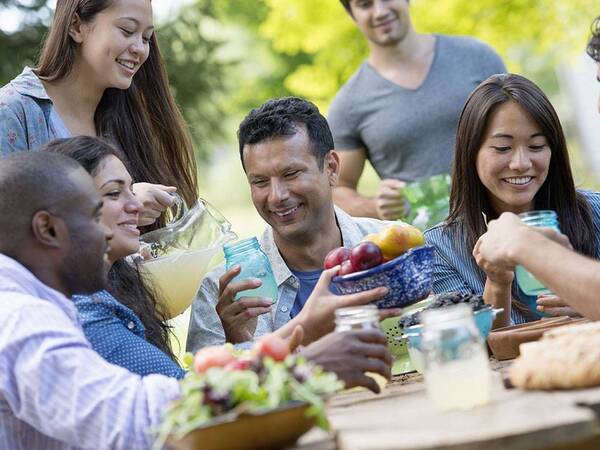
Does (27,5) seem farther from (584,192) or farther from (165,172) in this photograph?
(584,192)

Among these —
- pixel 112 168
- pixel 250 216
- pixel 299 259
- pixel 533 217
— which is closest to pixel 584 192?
pixel 299 259

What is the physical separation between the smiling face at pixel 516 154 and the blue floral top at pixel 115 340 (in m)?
1.65

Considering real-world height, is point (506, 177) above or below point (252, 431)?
above

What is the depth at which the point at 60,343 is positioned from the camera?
2.39 m

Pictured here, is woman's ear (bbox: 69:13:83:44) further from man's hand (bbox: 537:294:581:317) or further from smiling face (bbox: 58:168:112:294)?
man's hand (bbox: 537:294:581:317)

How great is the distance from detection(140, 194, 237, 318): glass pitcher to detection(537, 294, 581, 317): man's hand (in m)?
1.17

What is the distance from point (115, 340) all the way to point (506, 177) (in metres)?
1.78

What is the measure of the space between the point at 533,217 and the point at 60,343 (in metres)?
1.34

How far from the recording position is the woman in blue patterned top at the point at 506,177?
163 inches

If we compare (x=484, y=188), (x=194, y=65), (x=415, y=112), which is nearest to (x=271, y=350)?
(x=484, y=188)

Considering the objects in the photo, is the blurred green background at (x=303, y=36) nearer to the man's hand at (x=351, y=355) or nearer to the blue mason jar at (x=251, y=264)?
the blue mason jar at (x=251, y=264)

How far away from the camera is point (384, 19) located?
5.95 meters

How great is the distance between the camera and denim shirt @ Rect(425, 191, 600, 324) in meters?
4.14

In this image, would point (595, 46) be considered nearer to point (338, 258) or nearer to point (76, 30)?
point (338, 258)
